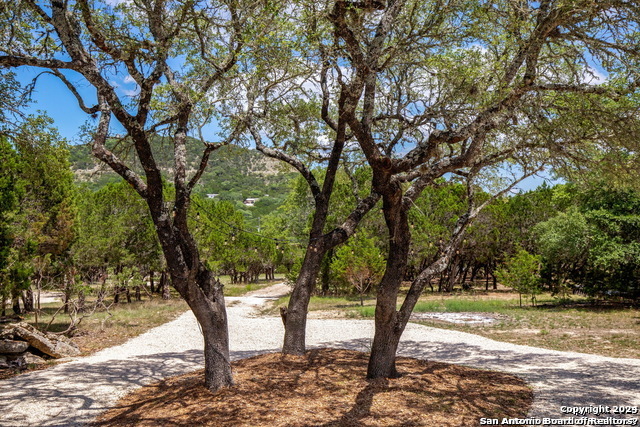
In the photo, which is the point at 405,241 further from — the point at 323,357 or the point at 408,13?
the point at 408,13

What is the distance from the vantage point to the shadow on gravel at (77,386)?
18.6ft

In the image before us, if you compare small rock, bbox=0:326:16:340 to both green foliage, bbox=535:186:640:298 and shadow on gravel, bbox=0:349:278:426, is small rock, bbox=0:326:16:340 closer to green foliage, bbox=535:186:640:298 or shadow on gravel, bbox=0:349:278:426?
shadow on gravel, bbox=0:349:278:426

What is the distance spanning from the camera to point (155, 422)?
516 cm

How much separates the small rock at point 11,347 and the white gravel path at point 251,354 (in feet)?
3.34

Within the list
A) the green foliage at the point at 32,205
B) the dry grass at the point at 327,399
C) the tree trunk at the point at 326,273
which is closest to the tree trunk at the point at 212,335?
the dry grass at the point at 327,399

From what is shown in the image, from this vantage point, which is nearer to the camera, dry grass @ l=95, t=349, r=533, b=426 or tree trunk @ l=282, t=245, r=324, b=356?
dry grass @ l=95, t=349, r=533, b=426

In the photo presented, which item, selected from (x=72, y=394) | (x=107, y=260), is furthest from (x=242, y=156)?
(x=107, y=260)

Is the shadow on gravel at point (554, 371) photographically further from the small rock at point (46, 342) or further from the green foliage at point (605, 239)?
the green foliage at point (605, 239)

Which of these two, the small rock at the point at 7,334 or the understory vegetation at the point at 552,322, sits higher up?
the small rock at the point at 7,334

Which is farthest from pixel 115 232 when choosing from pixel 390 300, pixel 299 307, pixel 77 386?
pixel 390 300

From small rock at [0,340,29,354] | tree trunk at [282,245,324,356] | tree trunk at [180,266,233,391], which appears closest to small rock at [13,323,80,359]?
small rock at [0,340,29,354]

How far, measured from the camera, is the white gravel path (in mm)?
5876

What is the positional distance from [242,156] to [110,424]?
577 centimetres

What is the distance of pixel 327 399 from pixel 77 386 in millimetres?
4293
